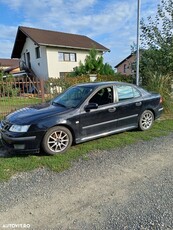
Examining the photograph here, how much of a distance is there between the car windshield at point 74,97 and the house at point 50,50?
62.2 ft

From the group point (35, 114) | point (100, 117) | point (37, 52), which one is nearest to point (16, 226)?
point (35, 114)

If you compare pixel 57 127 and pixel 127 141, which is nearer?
pixel 57 127

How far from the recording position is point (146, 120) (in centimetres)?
627

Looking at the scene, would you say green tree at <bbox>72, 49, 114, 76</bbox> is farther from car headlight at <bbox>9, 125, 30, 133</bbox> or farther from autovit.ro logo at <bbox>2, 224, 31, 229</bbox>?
autovit.ro logo at <bbox>2, 224, 31, 229</bbox>

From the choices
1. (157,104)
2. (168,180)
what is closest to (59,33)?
(157,104)

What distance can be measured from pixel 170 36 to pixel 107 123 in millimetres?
8081

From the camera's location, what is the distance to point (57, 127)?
→ 461 cm

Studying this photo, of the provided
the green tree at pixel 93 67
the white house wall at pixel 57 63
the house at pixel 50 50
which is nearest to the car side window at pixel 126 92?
the green tree at pixel 93 67

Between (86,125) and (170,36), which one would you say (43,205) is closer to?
(86,125)

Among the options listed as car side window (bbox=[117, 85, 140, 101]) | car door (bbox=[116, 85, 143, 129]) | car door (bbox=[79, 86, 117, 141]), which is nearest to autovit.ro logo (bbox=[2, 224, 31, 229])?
car door (bbox=[79, 86, 117, 141])

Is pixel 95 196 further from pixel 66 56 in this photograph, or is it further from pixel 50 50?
pixel 66 56

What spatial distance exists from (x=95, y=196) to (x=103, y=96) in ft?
9.51

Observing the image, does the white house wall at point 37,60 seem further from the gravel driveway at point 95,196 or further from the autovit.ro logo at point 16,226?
the autovit.ro logo at point 16,226

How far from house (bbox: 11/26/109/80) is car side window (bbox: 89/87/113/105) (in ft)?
63.3
